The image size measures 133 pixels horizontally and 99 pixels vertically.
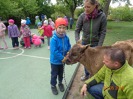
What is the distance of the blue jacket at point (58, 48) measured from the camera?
4591 mm

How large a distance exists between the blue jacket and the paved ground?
3.18 ft

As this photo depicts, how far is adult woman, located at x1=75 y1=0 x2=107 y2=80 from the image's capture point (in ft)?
14.7

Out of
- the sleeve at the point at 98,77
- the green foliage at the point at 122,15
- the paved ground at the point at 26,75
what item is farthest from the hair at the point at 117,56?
the green foliage at the point at 122,15

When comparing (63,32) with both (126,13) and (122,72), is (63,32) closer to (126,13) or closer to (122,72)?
(122,72)

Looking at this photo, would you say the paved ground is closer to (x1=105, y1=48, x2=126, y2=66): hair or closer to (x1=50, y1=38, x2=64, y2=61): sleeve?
(x1=50, y1=38, x2=64, y2=61): sleeve

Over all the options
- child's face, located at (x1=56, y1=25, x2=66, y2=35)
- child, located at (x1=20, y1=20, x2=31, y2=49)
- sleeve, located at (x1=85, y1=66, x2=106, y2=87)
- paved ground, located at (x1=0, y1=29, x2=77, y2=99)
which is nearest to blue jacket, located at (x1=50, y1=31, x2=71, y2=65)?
child's face, located at (x1=56, y1=25, x2=66, y2=35)

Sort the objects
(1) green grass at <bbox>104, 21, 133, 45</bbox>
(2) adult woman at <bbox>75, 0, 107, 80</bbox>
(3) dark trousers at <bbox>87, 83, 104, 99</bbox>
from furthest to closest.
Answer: (1) green grass at <bbox>104, 21, 133, 45</bbox> < (2) adult woman at <bbox>75, 0, 107, 80</bbox> < (3) dark trousers at <bbox>87, 83, 104, 99</bbox>

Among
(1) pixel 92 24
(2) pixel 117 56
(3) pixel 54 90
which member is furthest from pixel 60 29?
(2) pixel 117 56

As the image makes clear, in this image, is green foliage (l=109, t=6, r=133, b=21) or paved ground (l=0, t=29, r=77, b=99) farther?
green foliage (l=109, t=6, r=133, b=21)

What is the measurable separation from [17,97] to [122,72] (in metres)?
3.02

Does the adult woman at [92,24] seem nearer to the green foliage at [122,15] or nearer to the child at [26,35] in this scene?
the child at [26,35]

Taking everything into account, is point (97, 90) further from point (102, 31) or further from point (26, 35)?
point (26, 35)

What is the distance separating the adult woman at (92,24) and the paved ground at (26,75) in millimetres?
1604

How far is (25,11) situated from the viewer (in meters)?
27.9
